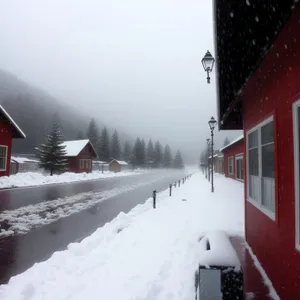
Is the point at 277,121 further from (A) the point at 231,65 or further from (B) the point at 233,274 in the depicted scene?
(B) the point at 233,274

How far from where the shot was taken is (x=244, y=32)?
3.50 m

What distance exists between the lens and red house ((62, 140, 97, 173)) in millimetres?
43406

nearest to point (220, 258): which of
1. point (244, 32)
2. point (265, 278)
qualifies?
point (265, 278)

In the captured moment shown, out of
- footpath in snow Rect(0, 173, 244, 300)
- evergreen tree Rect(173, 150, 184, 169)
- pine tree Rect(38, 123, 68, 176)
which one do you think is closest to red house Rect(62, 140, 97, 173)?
pine tree Rect(38, 123, 68, 176)

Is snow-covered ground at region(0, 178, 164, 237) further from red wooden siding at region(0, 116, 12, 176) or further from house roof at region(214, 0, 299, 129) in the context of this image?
red wooden siding at region(0, 116, 12, 176)

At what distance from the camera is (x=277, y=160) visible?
381cm

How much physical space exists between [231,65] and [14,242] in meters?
6.37

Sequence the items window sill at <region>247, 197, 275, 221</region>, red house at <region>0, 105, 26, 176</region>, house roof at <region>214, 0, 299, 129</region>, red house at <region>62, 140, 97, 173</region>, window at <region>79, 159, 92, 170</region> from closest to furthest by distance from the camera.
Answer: house roof at <region>214, 0, 299, 129</region> → window sill at <region>247, 197, 275, 221</region> → red house at <region>0, 105, 26, 176</region> → red house at <region>62, 140, 97, 173</region> → window at <region>79, 159, 92, 170</region>

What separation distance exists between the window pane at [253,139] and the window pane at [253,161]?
111 millimetres

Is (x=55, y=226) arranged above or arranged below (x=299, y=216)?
below

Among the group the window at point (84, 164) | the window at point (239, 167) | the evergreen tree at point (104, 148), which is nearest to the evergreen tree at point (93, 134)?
the evergreen tree at point (104, 148)

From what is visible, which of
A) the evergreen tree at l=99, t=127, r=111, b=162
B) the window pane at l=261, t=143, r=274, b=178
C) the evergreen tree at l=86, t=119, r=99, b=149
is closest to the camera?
the window pane at l=261, t=143, r=274, b=178

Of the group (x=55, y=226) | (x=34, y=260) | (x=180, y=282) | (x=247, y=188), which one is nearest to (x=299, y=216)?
(x=180, y=282)

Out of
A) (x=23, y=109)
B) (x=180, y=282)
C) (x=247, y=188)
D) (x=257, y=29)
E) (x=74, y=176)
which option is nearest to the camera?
(x=257, y=29)
